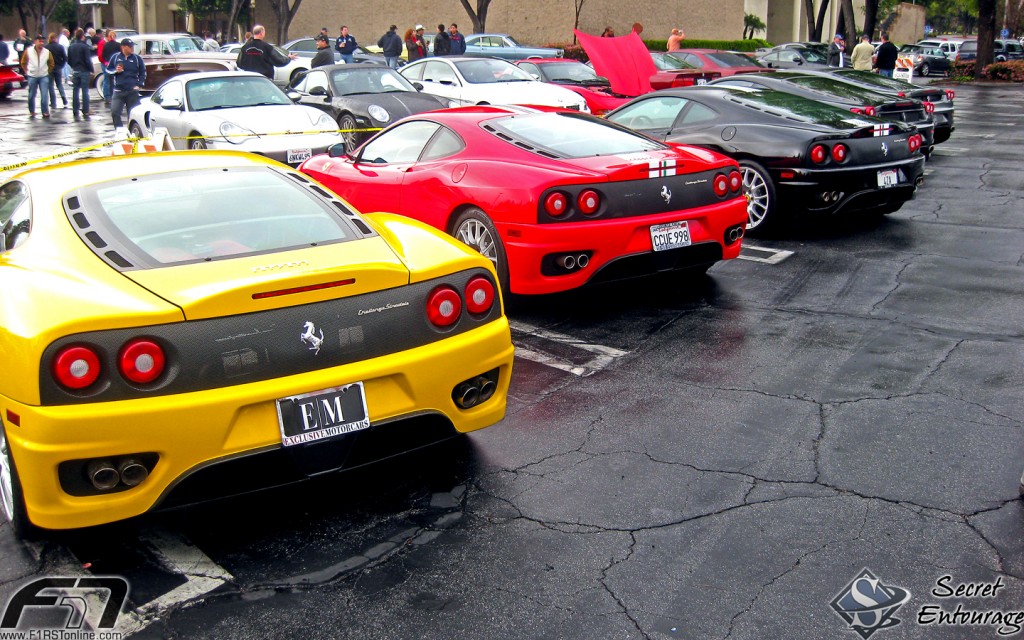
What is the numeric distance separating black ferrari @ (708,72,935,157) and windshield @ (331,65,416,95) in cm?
567

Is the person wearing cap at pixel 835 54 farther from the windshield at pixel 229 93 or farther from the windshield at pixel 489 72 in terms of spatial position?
the windshield at pixel 229 93

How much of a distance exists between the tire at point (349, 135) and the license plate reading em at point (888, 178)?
7156 mm

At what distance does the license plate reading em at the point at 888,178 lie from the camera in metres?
8.98

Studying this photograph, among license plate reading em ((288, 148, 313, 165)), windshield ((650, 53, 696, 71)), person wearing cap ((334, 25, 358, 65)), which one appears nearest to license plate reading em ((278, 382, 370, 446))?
license plate reading em ((288, 148, 313, 165))

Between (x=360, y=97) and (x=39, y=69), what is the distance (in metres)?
10.8

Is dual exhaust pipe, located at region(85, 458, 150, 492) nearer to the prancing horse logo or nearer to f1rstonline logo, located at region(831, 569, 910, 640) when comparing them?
the prancing horse logo

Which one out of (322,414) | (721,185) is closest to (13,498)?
(322,414)

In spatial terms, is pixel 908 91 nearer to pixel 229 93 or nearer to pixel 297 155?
pixel 297 155

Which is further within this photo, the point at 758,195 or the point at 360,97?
the point at 360,97

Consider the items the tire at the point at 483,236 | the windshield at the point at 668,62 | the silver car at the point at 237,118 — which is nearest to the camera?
the tire at the point at 483,236

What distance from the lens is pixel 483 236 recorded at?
22.4ft

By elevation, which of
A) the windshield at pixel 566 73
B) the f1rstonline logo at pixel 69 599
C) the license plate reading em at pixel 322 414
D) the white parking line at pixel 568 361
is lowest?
the f1rstonline logo at pixel 69 599

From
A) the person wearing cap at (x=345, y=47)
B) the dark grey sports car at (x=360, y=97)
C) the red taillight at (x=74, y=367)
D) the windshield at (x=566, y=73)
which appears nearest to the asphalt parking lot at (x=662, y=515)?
Answer: the red taillight at (x=74, y=367)

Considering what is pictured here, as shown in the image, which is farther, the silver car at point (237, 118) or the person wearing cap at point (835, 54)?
the person wearing cap at point (835, 54)
